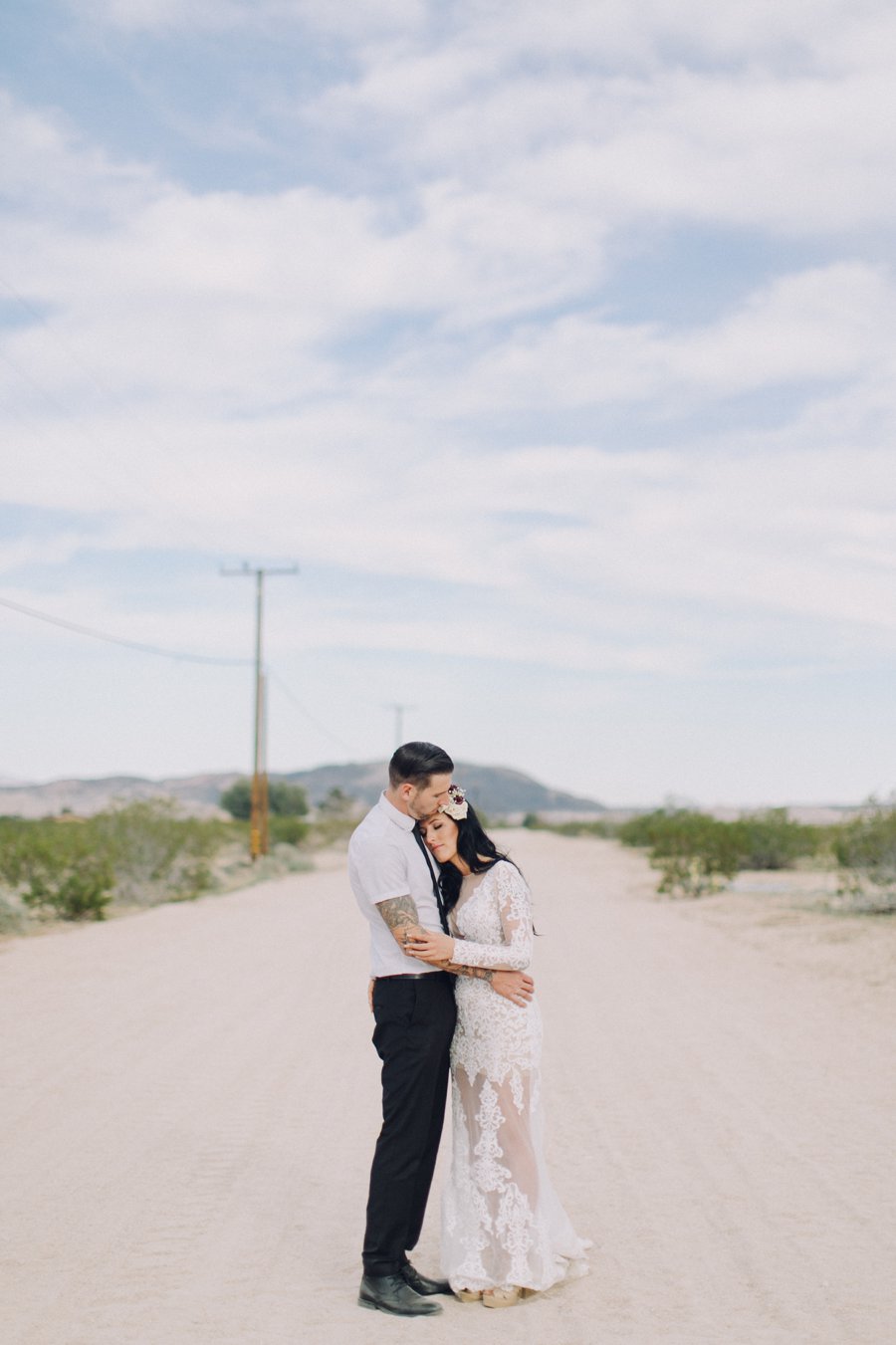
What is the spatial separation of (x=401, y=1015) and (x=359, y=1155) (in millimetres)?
2981

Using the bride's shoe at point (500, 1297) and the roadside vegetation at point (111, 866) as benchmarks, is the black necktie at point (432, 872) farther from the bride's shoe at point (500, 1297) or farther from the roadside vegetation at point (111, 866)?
the roadside vegetation at point (111, 866)

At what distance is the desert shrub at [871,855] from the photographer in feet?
82.2

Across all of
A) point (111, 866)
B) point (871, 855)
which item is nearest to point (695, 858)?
point (871, 855)

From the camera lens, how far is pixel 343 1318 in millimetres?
5605

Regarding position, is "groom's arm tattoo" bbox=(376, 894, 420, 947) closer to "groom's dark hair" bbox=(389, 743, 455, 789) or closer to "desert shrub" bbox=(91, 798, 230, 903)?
"groom's dark hair" bbox=(389, 743, 455, 789)

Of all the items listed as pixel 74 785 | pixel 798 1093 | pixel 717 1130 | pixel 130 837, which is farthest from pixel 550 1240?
pixel 74 785

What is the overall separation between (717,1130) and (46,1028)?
6656 mm

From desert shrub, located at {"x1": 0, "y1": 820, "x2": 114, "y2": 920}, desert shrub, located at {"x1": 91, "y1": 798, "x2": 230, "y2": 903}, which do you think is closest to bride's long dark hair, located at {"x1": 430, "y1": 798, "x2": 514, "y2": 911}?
desert shrub, located at {"x1": 0, "y1": 820, "x2": 114, "y2": 920}

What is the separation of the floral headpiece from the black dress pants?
25.2 inches

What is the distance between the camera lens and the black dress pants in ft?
18.5

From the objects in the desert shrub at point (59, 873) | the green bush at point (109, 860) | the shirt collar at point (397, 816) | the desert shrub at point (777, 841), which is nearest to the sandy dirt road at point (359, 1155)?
the shirt collar at point (397, 816)

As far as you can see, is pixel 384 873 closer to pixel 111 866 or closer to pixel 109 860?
pixel 109 860

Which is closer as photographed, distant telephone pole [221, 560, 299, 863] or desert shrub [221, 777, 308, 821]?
distant telephone pole [221, 560, 299, 863]

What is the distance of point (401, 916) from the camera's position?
5508 mm
